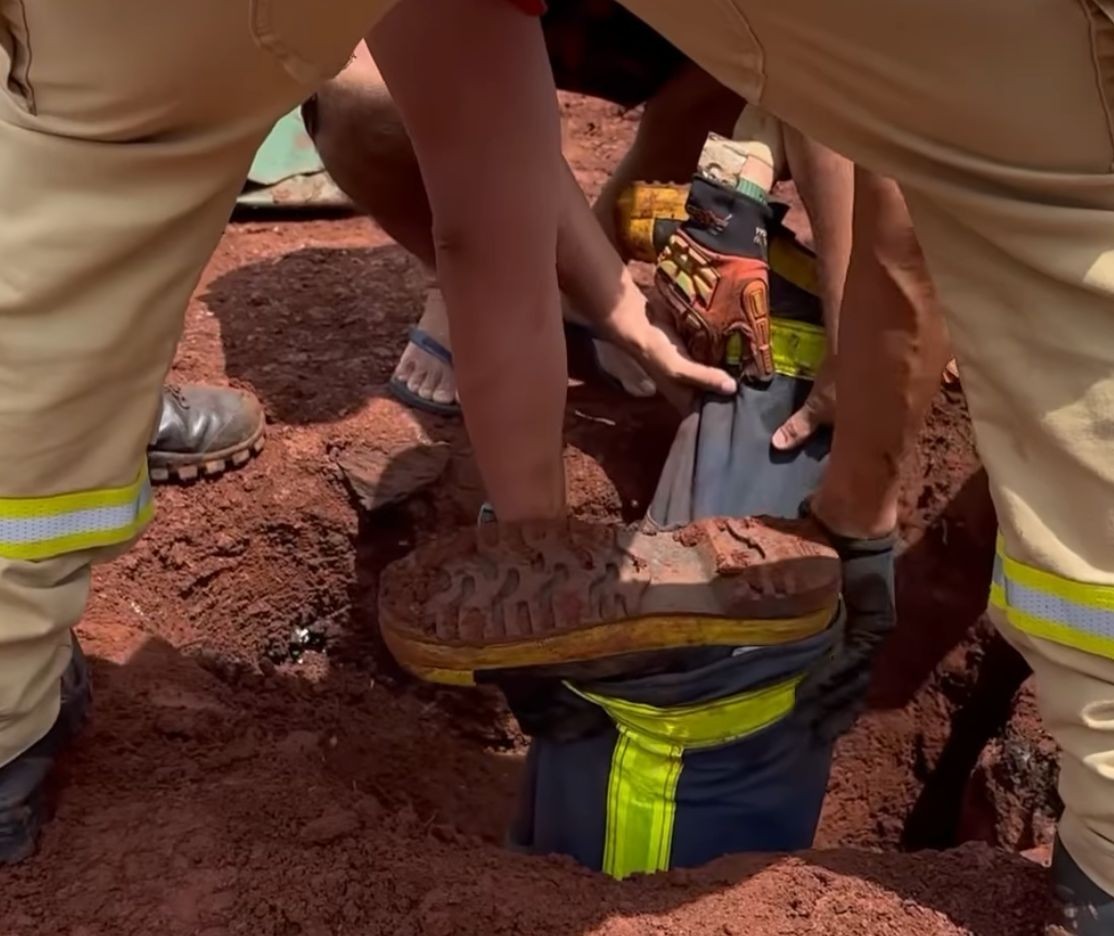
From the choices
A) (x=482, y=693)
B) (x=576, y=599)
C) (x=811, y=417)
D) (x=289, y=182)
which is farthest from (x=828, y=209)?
(x=289, y=182)

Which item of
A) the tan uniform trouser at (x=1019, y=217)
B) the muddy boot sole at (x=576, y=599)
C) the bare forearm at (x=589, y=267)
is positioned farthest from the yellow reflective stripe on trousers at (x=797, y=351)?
the tan uniform trouser at (x=1019, y=217)

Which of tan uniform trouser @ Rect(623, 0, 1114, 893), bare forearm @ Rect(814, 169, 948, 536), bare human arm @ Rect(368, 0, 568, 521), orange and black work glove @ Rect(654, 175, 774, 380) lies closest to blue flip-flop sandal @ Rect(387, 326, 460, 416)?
orange and black work glove @ Rect(654, 175, 774, 380)

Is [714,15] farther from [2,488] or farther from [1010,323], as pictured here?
[2,488]

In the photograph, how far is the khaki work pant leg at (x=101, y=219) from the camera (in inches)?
35.8

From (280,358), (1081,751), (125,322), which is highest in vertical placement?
(125,322)

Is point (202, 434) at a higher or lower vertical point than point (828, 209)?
lower

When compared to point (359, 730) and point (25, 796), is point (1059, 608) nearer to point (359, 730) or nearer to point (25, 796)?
point (25, 796)

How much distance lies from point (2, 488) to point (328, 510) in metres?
0.98

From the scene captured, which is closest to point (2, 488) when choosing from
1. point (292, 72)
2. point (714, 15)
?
point (292, 72)

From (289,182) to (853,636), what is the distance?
180 centimetres

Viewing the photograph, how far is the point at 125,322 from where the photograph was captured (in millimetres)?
1025

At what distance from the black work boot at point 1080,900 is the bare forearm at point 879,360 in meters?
0.47

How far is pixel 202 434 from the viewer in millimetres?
1945

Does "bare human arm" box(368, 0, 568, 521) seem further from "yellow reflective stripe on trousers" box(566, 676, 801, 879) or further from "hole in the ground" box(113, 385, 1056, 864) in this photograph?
"hole in the ground" box(113, 385, 1056, 864)
